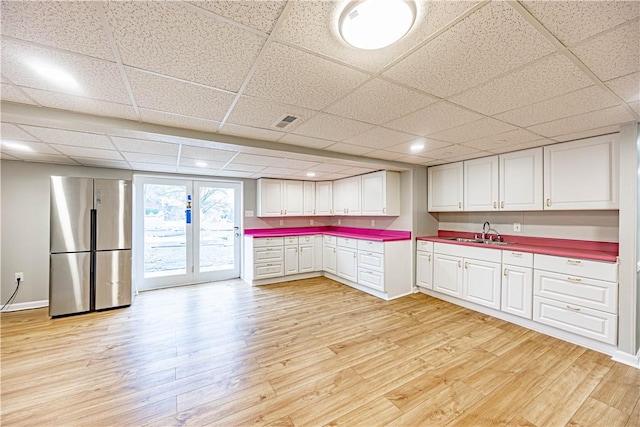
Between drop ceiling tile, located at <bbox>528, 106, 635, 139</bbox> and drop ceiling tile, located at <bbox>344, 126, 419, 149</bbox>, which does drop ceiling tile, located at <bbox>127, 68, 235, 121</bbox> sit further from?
drop ceiling tile, located at <bbox>528, 106, 635, 139</bbox>

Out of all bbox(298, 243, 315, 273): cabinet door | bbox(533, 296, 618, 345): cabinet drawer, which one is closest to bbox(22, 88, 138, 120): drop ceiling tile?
bbox(298, 243, 315, 273): cabinet door

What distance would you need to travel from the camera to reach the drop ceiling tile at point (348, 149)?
3235 mm

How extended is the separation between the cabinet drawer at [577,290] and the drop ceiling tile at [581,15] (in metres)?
2.57

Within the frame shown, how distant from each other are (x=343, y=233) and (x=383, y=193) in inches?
60.5

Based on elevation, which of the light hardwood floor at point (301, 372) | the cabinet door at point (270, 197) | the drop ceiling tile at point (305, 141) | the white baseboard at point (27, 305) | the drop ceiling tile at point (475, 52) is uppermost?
the drop ceiling tile at point (475, 52)

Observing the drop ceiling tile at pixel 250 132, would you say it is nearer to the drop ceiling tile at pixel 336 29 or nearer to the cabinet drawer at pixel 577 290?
the drop ceiling tile at pixel 336 29

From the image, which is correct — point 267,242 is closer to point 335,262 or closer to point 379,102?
point 335,262

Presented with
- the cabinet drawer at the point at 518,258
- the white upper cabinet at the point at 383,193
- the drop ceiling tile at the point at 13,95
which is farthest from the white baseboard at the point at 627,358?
the drop ceiling tile at the point at 13,95

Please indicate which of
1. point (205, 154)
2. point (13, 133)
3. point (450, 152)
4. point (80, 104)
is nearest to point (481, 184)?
point (450, 152)

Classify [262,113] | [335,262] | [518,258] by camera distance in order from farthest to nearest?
1. [335,262]
2. [518,258]
3. [262,113]

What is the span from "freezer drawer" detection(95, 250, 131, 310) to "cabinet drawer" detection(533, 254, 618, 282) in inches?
214

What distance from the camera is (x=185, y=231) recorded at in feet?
16.7

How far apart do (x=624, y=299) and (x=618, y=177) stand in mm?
1192

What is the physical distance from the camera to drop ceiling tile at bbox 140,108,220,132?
218cm
